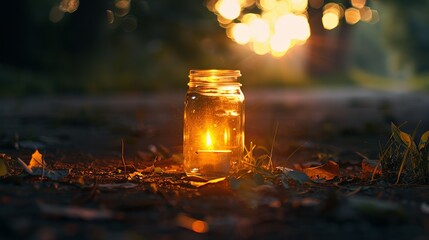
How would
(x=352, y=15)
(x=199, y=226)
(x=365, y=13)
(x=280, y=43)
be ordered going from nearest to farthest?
(x=199, y=226) < (x=352, y=15) < (x=365, y=13) < (x=280, y=43)

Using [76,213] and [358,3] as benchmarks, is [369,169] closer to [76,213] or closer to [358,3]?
[76,213]

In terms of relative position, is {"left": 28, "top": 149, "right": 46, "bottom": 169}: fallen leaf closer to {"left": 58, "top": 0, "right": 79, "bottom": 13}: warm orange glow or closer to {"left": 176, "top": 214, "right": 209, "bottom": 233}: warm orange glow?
{"left": 176, "top": 214, "right": 209, "bottom": 233}: warm orange glow

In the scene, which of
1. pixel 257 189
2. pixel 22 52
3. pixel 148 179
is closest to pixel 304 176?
pixel 257 189

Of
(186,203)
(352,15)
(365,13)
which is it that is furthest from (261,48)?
(186,203)

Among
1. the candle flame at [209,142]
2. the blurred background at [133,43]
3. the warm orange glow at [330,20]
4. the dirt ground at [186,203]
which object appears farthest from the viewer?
the warm orange glow at [330,20]

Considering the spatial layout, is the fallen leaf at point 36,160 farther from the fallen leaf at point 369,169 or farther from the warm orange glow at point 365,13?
the warm orange glow at point 365,13

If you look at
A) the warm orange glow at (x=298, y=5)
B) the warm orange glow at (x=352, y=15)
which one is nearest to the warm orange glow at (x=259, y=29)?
the warm orange glow at (x=298, y=5)

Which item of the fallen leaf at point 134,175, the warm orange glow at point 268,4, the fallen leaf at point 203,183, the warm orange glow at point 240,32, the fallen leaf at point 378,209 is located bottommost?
the fallen leaf at point 134,175
